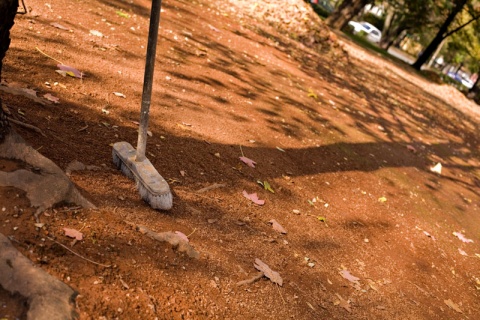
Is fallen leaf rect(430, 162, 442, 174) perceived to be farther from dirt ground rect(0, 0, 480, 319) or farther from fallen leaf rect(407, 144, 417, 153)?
fallen leaf rect(407, 144, 417, 153)

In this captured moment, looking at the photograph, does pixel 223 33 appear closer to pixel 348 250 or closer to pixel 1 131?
pixel 348 250

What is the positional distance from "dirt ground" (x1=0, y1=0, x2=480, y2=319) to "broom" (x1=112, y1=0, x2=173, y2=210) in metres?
0.07

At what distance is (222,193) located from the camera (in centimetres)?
328

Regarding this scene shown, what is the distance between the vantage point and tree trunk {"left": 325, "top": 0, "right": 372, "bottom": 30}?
1533 cm

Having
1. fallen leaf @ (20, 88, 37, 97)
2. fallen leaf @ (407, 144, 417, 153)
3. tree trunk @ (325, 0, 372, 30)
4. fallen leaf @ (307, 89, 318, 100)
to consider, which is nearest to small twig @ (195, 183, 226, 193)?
fallen leaf @ (20, 88, 37, 97)

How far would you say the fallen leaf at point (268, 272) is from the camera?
2.63m

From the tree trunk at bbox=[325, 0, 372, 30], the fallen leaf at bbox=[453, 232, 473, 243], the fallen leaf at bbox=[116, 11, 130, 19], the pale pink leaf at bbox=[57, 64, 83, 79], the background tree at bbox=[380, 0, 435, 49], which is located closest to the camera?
the pale pink leaf at bbox=[57, 64, 83, 79]

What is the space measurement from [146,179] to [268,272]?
960mm

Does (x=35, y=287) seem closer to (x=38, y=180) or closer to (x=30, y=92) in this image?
(x=38, y=180)

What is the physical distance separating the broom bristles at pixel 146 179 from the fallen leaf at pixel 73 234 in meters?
0.57

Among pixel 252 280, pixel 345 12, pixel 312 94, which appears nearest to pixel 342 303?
pixel 252 280

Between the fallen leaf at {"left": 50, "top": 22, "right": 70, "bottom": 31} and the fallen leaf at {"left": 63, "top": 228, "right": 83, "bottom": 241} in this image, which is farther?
the fallen leaf at {"left": 50, "top": 22, "right": 70, "bottom": 31}

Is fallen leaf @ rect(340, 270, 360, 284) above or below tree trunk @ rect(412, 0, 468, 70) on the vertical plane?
below

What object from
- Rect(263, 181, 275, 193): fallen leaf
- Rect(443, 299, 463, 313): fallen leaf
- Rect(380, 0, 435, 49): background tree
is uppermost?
Rect(380, 0, 435, 49): background tree
